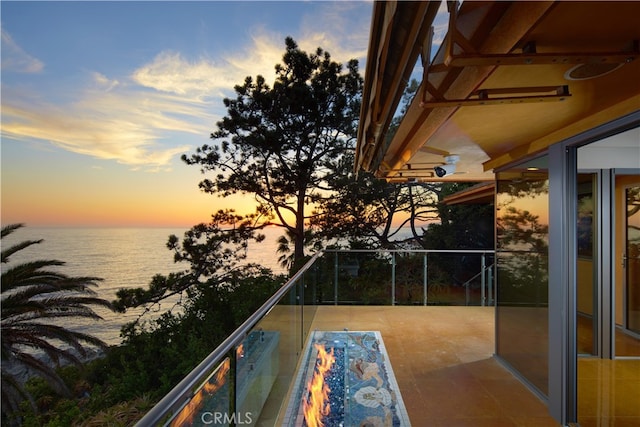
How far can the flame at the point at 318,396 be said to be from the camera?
346 cm

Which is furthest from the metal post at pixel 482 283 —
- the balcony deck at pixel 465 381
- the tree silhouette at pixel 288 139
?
the tree silhouette at pixel 288 139

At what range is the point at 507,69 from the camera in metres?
1.83

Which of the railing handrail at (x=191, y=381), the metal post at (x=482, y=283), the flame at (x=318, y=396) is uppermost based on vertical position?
the railing handrail at (x=191, y=381)

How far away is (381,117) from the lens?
Result: 2.40 m

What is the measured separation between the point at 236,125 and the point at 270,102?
5.16ft

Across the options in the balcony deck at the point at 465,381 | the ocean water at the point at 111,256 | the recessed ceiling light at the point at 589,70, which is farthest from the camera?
the ocean water at the point at 111,256

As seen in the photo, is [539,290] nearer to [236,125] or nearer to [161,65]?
[236,125]

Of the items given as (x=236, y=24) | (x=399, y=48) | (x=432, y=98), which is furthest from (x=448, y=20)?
(x=236, y=24)

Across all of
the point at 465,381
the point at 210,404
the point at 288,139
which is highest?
the point at 288,139

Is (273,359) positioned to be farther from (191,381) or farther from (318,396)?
(191,381)

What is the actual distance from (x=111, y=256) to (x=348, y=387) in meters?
18.7

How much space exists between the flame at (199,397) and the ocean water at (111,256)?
929cm

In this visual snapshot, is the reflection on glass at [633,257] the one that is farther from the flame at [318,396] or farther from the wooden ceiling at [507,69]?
the flame at [318,396]

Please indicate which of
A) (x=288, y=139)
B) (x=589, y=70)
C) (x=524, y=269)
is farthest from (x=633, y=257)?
(x=288, y=139)
